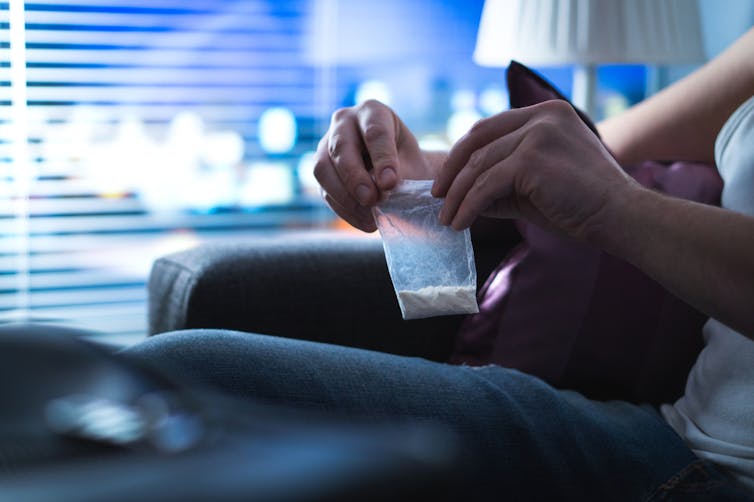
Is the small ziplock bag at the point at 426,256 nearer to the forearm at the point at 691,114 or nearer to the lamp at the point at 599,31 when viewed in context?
the forearm at the point at 691,114

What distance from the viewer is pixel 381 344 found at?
1.29 meters

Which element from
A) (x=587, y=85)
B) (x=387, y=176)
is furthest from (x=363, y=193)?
(x=587, y=85)

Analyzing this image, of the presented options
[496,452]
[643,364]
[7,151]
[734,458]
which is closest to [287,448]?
[496,452]

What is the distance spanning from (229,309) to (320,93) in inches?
73.1

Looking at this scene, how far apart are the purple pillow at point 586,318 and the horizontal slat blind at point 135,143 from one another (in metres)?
1.75

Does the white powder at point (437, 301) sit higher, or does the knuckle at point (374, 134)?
the knuckle at point (374, 134)

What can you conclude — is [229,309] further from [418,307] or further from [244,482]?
[244,482]

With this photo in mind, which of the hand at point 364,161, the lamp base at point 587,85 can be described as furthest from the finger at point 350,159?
the lamp base at point 587,85

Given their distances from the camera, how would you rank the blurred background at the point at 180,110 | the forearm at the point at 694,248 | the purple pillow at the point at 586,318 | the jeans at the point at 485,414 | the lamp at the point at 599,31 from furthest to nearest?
the blurred background at the point at 180,110 < the lamp at the point at 599,31 < the purple pillow at the point at 586,318 < the jeans at the point at 485,414 < the forearm at the point at 694,248

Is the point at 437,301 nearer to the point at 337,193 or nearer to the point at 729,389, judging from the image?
the point at 337,193

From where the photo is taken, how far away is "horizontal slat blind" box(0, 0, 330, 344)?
2.65m

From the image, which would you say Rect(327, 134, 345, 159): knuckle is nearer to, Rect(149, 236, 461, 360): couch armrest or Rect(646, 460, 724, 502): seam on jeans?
Rect(149, 236, 461, 360): couch armrest

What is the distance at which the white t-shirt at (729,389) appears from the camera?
885mm

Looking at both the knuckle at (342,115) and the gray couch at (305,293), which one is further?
the gray couch at (305,293)
